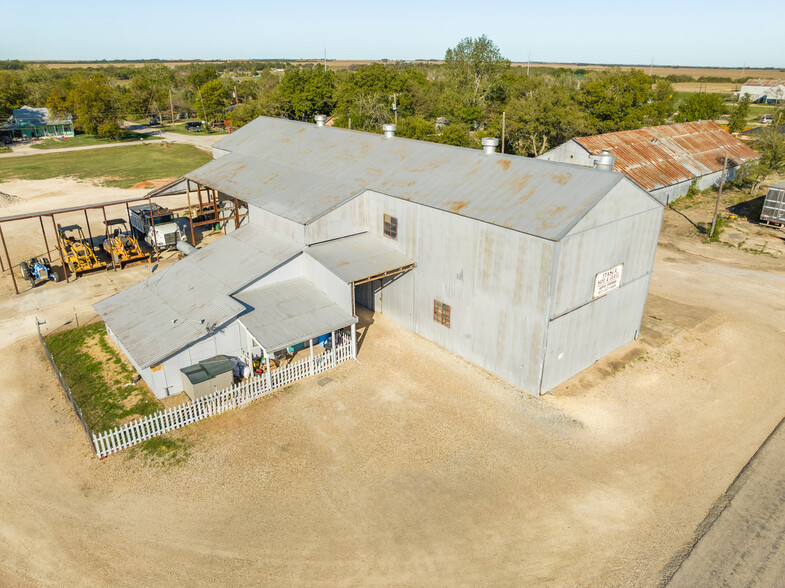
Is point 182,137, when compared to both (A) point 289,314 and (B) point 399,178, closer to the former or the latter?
(B) point 399,178

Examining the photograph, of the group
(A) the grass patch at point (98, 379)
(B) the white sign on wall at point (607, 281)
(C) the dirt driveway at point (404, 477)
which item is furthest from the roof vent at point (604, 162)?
(A) the grass patch at point (98, 379)

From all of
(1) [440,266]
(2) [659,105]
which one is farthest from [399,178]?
(2) [659,105]

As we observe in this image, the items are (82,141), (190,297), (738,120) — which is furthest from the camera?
(82,141)

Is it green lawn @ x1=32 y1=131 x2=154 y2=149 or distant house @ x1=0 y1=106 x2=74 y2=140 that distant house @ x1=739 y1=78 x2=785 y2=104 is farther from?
distant house @ x1=0 y1=106 x2=74 y2=140

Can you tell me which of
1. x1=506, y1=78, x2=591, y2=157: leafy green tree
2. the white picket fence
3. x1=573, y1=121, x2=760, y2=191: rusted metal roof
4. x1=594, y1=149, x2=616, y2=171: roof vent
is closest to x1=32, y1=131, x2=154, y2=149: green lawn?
x1=506, y1=78, x2=591, y2=157: leafy green tree

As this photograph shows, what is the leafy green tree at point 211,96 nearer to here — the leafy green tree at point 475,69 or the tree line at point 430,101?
the tree line at point 430,101

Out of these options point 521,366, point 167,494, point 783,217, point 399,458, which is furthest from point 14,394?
point 783,217
